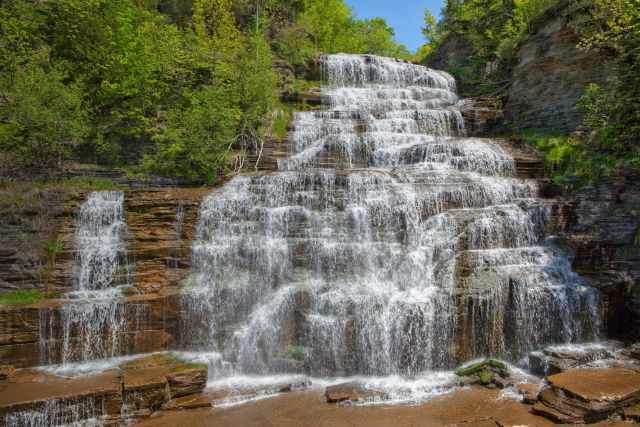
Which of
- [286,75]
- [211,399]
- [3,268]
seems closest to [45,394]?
[211,399]

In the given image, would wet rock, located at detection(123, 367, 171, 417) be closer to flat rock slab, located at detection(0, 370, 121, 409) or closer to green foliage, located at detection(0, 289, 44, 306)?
flat rock slab, located at detection(0, 370, 121, 409)

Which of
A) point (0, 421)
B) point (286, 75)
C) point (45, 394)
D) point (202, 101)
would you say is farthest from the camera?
point (286, 75)

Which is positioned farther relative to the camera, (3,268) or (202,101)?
(202,101)

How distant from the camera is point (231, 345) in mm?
8781

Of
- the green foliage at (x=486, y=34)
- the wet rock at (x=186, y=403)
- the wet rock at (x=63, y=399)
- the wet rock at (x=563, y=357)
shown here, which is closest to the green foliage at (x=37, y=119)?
the wet rock at (x=63, y=399)

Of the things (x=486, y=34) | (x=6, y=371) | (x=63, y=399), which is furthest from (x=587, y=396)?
(x=486, y=34)

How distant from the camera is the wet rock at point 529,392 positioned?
22.1ft

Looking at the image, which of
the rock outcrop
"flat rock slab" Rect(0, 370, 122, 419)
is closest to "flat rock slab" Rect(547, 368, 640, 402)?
the rock outcrop

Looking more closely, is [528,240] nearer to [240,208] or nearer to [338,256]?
[338,256]

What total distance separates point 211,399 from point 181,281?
3.26 meters

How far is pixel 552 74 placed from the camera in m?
14.9

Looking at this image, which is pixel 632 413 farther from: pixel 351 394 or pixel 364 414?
pixel 351 394

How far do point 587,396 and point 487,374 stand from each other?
1.79m

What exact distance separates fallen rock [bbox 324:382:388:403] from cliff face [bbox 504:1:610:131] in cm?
1209
